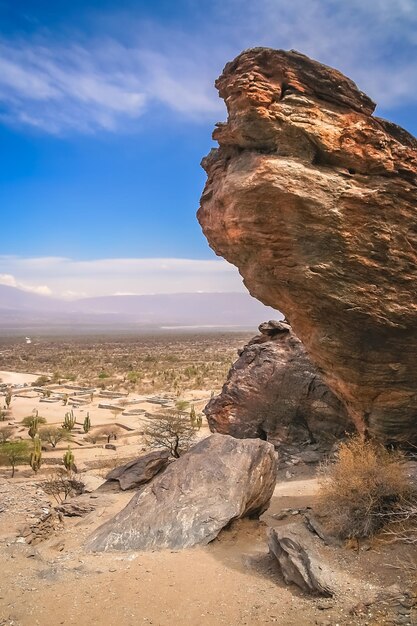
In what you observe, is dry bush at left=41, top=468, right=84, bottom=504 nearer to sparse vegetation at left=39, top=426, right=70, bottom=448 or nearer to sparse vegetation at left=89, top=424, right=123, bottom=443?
sparse vegetation at left=39, top=426, right=70, bottom=448

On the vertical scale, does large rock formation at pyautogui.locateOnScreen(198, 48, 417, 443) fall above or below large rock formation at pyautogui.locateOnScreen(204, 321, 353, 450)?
above

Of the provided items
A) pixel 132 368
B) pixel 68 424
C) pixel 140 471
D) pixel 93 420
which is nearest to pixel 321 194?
pixel 140 471

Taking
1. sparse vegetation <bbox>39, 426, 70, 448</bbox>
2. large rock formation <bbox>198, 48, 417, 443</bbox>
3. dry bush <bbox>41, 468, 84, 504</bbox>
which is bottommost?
sparse vegetation <bbox>39, 426, 70, 448</bbox>

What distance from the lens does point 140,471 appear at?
1758 cm

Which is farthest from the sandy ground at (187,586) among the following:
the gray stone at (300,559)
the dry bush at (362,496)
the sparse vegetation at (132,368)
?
the sparse vegetation at (132,368)

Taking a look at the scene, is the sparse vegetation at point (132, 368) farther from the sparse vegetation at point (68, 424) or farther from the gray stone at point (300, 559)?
the gray stone at point (300, 559)

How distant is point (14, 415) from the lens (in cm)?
3447

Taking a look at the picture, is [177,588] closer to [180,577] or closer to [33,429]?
[180,577]

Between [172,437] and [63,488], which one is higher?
[172,437]

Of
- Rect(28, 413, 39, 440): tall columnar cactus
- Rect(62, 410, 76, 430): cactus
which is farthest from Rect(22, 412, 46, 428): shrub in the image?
Rect(62, 410, 76, 430): cactus

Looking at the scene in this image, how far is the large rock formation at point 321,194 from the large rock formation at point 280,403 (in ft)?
21.4

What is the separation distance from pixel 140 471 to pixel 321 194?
11781 mm

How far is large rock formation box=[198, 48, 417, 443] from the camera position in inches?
434

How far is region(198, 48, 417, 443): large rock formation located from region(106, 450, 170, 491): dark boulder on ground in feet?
28.9
